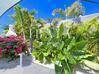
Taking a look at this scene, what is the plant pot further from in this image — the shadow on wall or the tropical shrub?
the shadow on wall

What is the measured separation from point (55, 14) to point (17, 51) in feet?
34.3

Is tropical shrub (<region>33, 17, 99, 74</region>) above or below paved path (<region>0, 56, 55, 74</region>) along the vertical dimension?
above

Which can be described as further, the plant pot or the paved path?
the paved path

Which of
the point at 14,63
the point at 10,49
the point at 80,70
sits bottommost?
the point at 80,70

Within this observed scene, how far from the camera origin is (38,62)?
9914 millimetres

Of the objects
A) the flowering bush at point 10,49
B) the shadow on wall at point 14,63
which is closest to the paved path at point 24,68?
the shadow on wall at point 14,63

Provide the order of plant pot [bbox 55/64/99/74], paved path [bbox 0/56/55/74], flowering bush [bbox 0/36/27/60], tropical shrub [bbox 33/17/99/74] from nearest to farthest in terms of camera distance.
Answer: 1. plant pot [bbox 55/64/99/74]
2. tropical shrub [bbox 33/17/99/74]
3. paved path [bbox 0/56/55/74]
4. flowering bush [bbox 0/36/27/60]

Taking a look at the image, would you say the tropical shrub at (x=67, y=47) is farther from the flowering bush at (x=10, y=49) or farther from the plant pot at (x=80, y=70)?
the flowering bush at (x=10, y=49)

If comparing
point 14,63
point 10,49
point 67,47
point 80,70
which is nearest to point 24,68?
point 14,63

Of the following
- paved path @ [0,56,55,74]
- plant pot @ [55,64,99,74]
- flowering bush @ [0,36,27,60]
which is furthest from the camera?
flowering bush @ [0,36,27,60]

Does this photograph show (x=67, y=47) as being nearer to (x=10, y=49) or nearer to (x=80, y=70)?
(x=80, y=70)

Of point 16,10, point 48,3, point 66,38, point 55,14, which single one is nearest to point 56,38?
point 66,38

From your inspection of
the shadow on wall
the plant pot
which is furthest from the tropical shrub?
the shadow on wall

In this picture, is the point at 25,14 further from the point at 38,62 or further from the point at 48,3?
the point at 48,3
